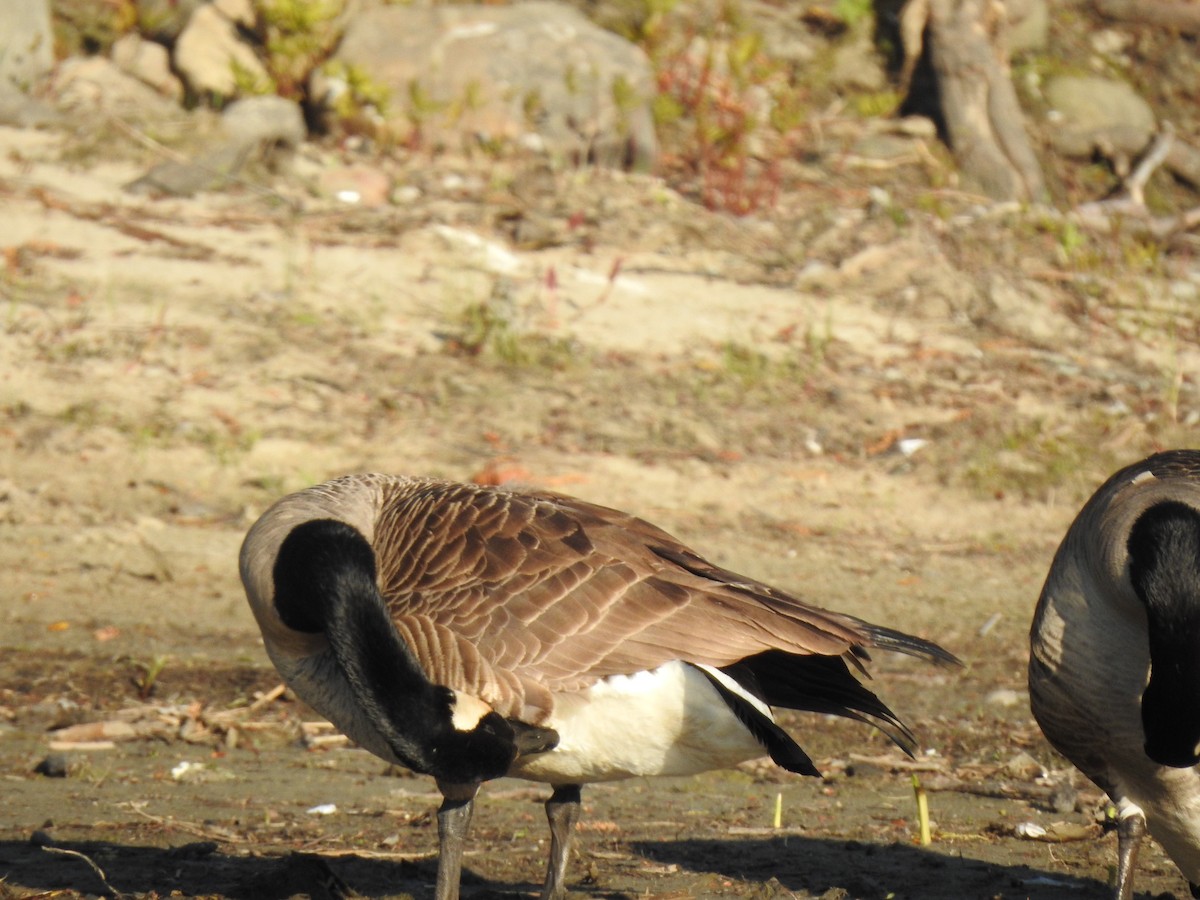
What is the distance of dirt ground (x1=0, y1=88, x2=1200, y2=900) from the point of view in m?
4.86

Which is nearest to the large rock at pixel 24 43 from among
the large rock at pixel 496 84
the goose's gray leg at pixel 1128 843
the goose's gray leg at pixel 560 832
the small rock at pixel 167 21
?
the small rock at pixel 167 21

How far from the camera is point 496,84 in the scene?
1057cm

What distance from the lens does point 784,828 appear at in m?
5.00

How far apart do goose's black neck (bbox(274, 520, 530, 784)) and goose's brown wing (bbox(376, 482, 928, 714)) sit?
126 mm

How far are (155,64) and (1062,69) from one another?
709 cm

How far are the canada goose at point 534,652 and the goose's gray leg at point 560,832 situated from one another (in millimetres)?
14

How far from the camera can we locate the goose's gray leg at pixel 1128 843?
4070mm

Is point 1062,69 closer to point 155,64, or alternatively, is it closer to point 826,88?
point 826,88

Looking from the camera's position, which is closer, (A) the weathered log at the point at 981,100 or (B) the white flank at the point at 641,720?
(B) the white flank at the point at 641,720

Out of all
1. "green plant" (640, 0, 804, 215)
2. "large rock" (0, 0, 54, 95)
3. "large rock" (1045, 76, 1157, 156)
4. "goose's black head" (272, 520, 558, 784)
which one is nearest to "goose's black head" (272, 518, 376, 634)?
"goose's black head" (272, 520, 558, 784)

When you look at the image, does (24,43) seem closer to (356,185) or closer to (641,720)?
(356,185)

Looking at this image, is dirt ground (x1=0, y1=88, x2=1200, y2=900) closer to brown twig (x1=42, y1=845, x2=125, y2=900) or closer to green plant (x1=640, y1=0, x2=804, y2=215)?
brown twig (x1=42, y1=845, x2=125, y2=900)

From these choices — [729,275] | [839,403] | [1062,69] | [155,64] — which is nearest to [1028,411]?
[839,403]

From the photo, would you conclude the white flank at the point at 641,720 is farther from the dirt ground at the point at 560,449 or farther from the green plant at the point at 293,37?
the green plant at the point at 293,37
